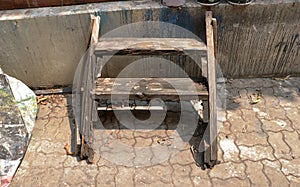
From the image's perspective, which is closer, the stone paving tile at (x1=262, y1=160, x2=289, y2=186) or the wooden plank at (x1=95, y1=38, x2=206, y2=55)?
the stone paving tile at (x1=262, y1=160, x2=289, y2=186)

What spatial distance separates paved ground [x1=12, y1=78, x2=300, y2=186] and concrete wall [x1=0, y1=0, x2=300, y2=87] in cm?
44

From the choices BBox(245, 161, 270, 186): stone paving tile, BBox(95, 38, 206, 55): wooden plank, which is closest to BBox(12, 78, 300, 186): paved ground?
BBox(245, 161, 270, 186): stone paving tile

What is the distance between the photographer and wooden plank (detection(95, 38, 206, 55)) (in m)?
2.48

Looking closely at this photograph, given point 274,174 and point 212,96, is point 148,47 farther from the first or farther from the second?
point 274,174

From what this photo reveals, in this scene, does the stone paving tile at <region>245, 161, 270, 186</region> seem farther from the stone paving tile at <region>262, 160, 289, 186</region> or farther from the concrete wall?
the concrete wall

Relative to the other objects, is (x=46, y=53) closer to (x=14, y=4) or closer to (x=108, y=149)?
(x=14, y=4)

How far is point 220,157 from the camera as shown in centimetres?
255

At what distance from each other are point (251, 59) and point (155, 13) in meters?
1.25

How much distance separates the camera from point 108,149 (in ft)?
8.75

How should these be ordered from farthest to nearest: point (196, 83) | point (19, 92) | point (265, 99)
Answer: point (265, 99) → point (19, 92) → point (196, 83)

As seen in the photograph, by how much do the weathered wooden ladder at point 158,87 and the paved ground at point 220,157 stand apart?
16cm

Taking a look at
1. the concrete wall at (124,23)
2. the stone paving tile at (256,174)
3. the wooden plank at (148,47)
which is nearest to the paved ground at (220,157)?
the stone paving tile at (256,174)

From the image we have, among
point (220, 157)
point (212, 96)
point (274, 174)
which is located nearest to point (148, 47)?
point (212, 96)

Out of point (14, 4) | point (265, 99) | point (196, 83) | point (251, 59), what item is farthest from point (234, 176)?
point (14, 4)
